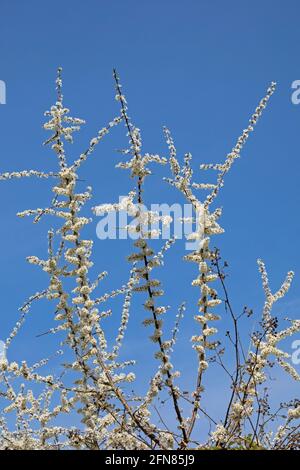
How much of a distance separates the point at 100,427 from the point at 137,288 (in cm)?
225

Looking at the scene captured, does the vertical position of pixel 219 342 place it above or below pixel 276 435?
above

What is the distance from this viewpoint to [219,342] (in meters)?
11.2

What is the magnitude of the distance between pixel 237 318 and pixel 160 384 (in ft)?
5.71

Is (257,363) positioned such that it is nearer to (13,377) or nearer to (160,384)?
(160,384)

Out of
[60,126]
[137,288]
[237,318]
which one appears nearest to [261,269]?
[237,318]

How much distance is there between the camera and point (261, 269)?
1287 cm

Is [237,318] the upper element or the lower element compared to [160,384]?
upper
